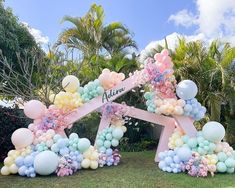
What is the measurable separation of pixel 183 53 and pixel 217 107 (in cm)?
190

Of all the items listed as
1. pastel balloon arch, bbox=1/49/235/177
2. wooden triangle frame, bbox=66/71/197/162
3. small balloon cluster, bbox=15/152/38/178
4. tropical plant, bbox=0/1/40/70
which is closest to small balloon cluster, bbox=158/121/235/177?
pastel balloon arch, bbox=1/49/235/177

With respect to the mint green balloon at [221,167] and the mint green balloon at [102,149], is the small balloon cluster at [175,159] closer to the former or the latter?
the mint green balloon at [221,167]

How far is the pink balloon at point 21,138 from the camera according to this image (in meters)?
7.16

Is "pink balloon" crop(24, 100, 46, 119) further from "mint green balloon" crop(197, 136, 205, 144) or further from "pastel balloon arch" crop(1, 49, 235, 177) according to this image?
"mint green balloon" crop(197, 136, 205, 144)

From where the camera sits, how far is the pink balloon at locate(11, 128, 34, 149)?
282 inches

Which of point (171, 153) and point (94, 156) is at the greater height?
point (171, 153)

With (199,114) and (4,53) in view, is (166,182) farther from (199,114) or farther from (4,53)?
(4,53)

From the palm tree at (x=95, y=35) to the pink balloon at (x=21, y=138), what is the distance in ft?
25.1

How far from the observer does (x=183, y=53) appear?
10289mm

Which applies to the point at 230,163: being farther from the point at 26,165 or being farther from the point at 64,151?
the point at 26,165

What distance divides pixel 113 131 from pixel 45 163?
197 centimetres

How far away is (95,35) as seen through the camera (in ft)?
49.6

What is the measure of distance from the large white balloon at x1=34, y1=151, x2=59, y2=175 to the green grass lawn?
14cm

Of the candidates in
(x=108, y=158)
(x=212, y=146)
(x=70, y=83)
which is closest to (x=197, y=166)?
(x=212, y=146)
